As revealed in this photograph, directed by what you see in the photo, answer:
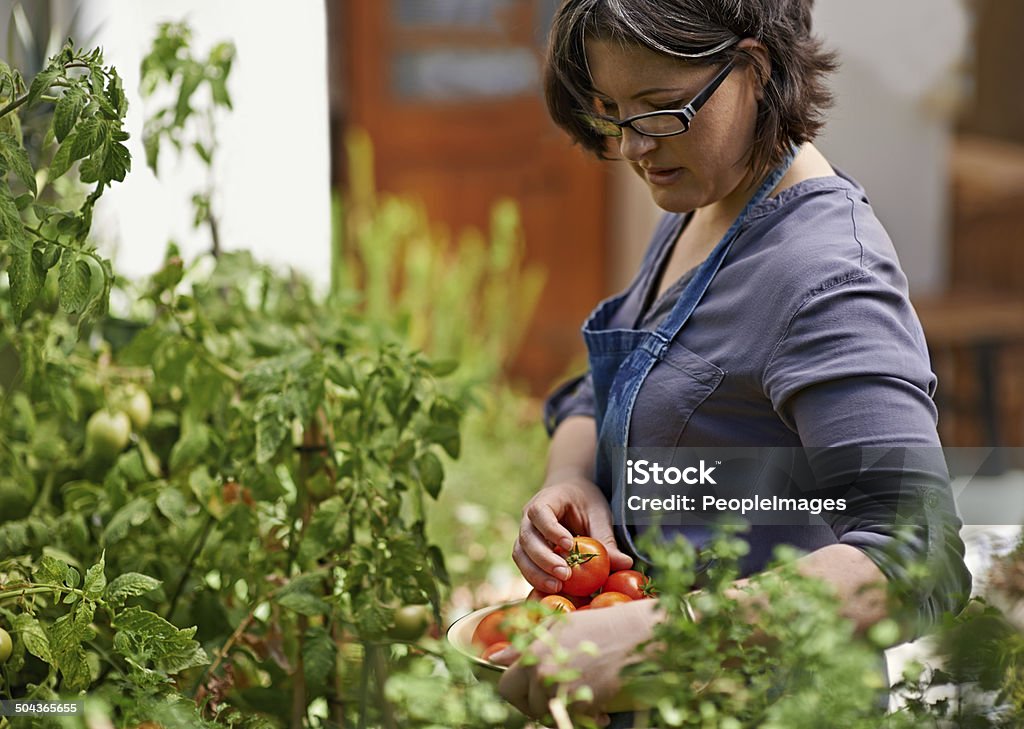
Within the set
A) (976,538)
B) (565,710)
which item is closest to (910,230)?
(976,538)

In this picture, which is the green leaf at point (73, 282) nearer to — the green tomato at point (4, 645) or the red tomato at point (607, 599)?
the green tomato at point (4, 645)

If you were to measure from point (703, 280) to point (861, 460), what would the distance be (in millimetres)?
244

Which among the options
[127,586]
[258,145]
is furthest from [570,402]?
[258,145]

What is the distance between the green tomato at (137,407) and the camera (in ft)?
4.76

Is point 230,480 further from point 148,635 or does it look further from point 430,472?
point 148,635

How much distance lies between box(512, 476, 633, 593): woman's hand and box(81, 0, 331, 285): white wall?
3.79 feet

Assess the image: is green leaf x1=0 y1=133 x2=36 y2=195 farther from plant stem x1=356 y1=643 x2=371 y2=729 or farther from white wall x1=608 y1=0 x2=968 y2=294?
white wall x1=608 y1=0 x2=968 y2=294

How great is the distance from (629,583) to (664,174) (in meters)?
0.37

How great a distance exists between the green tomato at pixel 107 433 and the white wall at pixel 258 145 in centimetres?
79

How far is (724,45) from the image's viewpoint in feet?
3.30

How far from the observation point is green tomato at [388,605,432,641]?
4.31 ft

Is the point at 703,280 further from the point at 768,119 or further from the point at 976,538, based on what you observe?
the point at 976,538

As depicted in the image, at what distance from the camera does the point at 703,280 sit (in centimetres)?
107

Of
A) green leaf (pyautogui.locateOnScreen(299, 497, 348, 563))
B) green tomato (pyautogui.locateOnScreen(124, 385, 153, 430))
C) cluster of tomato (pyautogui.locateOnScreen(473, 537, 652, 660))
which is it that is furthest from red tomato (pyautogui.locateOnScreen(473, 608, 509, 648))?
green tomato (pyautogui.locateOnScreen(124, 385, 153, 430))
